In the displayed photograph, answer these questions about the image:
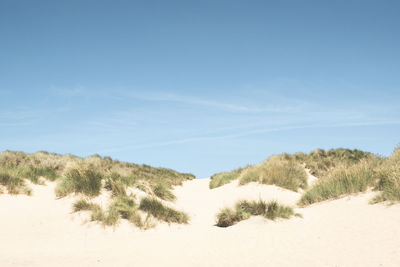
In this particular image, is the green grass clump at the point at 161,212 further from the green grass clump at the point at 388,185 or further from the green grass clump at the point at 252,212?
the green grass clump at the point at 388,185

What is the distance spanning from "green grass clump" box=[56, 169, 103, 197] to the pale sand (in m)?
0.57

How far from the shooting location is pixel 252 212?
827 centimetres

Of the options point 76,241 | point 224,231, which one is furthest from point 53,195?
point 224,231

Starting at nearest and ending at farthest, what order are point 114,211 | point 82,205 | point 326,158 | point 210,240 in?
1. point 210,240
2. point 114,211
3. point 82,205
4. point 326,158

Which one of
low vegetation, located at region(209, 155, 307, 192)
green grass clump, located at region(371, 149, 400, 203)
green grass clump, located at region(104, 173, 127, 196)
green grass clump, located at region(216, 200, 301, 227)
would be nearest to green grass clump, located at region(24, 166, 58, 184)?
green grass clump, located at region(104, 173, 127, 196)

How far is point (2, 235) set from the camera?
7.75 metres

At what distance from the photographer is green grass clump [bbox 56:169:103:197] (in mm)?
9961

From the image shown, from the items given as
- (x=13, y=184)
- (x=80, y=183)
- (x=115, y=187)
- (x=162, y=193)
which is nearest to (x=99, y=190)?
(x=115, y=187)

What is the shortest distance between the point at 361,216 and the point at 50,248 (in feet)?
23.8

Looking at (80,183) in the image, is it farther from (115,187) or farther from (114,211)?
(114,211)

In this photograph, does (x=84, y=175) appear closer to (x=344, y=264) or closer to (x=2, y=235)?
(x=2, y=235)

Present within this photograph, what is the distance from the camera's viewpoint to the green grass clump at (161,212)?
8.99 metres

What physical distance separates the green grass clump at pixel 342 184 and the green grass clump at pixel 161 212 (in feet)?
13.7

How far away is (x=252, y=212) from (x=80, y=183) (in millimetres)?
5635
